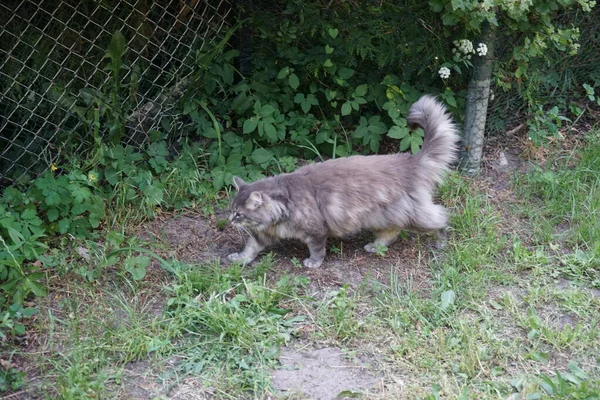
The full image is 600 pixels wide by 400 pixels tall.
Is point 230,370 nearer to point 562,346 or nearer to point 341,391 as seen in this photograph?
point 341,391

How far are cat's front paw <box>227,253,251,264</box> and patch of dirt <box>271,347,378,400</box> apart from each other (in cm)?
80

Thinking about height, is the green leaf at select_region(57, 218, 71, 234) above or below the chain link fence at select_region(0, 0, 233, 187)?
below

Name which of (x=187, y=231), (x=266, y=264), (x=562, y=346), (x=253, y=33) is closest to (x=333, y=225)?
(x=266, y=264)

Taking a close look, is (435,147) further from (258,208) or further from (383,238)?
(258,208)

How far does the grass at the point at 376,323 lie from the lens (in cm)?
322

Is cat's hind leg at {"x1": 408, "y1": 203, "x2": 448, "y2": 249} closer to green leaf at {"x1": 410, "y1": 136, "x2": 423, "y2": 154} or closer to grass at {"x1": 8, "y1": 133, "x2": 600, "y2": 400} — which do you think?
grass at {"x1": 8, "y1": 133, "x2": 600, "y2": 400}

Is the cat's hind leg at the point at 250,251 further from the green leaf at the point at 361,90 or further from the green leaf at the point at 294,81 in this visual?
the green leaf at the point at 361,90

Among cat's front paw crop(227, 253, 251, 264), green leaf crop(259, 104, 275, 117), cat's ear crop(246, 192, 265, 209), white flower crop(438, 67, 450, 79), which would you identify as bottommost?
cat's front paw crop(227, 253, 251, 264)

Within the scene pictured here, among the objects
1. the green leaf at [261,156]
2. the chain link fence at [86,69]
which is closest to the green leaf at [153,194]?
the chain link fence at [86,69]

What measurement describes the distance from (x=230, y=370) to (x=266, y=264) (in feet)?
2.78

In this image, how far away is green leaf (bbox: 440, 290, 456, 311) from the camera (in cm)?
372

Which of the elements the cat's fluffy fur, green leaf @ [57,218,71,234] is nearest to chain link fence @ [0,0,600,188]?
green leaf @ [57,218,71,234]

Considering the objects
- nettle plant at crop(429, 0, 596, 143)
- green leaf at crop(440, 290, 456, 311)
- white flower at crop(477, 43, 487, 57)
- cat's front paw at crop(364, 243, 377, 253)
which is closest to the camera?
green leaf at crop(440, 290, 456, 311)

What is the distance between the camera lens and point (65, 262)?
13.2ft
